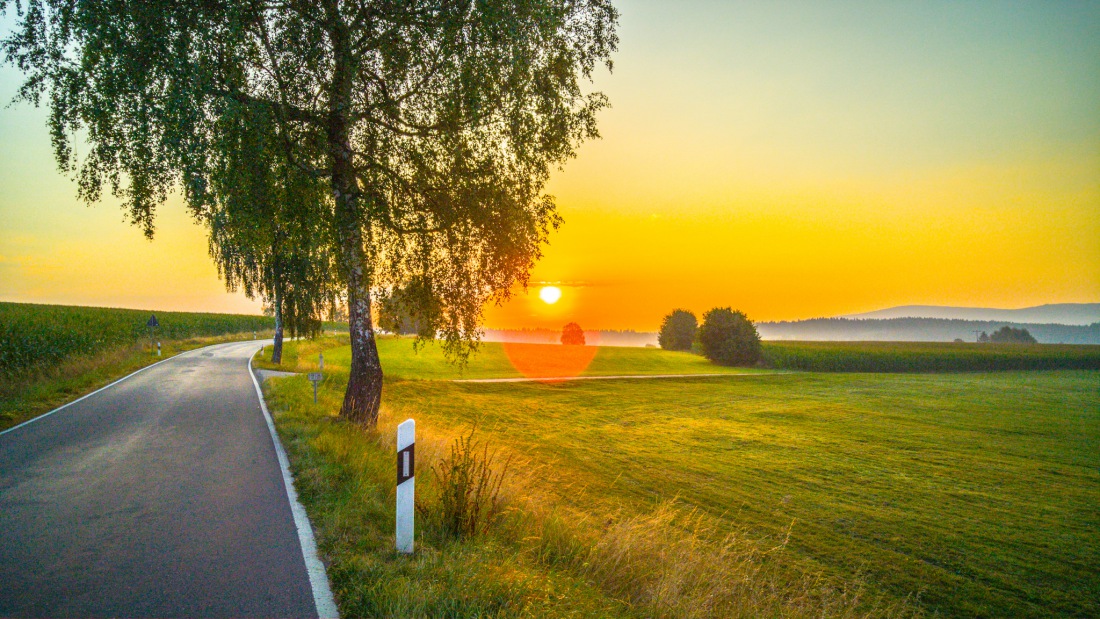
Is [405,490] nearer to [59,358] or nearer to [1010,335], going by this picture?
[59,358]

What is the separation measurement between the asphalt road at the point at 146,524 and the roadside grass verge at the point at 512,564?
490 mm

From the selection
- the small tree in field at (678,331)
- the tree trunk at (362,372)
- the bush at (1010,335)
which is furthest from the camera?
the bush at (1010,335)

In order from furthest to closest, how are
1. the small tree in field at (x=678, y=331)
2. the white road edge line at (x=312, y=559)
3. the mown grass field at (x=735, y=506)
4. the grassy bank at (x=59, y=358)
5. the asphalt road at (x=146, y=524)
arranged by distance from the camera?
the small tree in field at (x=678, y=331) → the grassy bank at (x=59, y=358) → the mown grass field at (x=735, y=506) → the asphalt road at (x=146, y=524) → the white road edge line at (x=312, y=559)

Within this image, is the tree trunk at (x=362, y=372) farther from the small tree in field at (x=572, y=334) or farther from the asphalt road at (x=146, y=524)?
the small tree in field at (x=572, y=334)

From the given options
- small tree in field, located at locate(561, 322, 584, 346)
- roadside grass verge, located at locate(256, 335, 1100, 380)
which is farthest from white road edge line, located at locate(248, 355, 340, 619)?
small tree in field, located at locate(561, 322, 584, 346)

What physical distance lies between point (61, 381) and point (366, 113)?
17.3 meters

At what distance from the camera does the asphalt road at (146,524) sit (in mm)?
4199

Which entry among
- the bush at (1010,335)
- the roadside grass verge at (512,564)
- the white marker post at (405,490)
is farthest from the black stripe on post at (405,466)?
the bush at (1010,335)

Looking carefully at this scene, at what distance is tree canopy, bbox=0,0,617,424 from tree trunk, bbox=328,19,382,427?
0.13 ft

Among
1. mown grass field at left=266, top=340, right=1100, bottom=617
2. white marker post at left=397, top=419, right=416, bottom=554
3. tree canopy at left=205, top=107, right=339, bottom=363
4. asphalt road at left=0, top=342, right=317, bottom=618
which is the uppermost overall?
tree canopy at left=205, top=107, right=339, bottom=363

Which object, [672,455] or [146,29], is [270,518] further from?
[672,455]

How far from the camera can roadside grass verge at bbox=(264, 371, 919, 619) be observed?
408 cm

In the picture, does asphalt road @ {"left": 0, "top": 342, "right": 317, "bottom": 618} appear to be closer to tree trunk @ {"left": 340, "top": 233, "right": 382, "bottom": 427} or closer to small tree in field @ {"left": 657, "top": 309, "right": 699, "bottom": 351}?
tree trunk @ {"left": 340, "top": 233, "right": 382, "bottom": 427}

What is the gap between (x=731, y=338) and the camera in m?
53.9
